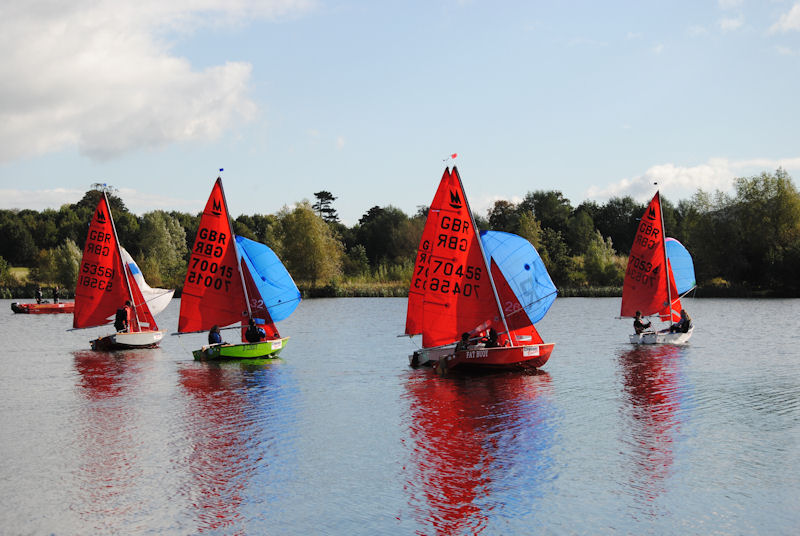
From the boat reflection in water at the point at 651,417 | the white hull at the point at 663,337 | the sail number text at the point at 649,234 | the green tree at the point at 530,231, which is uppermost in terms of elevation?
the green tree at the point at 530,231

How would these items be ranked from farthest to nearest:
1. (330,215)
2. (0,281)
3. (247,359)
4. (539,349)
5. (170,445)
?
1. (330,215)
2. (0,281)
3. (247,359)
4. (539,349)
5. (170,445)

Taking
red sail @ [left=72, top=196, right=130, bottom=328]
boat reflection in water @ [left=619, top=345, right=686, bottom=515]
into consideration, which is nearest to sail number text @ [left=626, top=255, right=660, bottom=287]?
boat reflection in water @ [left=619, top=345, right=686, bottom=515]

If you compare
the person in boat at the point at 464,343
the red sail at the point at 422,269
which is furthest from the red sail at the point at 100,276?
the person in boat at the point at 464,343

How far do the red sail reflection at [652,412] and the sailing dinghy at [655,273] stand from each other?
3.92 metres

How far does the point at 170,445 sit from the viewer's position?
68.4ft

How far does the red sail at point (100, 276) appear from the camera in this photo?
42.9 metres

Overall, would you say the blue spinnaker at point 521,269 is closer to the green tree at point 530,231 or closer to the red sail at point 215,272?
the red sail at point 215,272

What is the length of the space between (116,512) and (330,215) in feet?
554

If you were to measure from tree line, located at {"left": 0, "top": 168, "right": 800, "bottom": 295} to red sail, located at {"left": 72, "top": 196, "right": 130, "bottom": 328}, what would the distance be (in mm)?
65148

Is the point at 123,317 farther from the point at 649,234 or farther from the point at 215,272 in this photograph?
the point at 649,234

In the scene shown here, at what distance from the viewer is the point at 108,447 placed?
20734 millimetres

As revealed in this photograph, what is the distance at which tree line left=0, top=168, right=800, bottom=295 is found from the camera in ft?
321

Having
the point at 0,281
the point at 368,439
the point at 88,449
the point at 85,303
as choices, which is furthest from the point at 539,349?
the point at 0,281

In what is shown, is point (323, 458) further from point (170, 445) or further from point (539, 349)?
point (539, 349)
